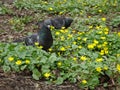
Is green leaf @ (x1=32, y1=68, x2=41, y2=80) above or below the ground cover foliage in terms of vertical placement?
below

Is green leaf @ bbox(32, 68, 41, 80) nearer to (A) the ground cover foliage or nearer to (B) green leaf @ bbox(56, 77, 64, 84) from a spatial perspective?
(A) the ground cover foliage


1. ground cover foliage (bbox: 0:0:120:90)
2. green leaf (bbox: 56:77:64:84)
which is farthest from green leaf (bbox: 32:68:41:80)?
green leaf (bbox: 56:77:64:84)

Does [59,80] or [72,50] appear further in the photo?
[72,50]

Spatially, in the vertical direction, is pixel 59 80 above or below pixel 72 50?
below

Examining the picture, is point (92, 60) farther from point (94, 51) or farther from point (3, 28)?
point (3, 28)

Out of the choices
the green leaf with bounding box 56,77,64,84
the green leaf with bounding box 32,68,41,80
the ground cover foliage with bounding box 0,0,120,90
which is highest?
the ground cover foliage with bounding box 0,0,120,90

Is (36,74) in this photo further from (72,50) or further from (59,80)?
(72,50)

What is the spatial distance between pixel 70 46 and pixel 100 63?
3.07 ft

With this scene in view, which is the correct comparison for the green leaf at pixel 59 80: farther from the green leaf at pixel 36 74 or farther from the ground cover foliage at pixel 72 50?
the green leaf at pixel 36 74

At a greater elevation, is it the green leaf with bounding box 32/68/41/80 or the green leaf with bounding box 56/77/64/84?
the green leaf with bounding box 32/68/41/80

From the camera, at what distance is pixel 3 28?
6652 mm

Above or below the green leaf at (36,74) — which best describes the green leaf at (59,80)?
below

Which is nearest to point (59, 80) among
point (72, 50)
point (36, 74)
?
point (36, 74)

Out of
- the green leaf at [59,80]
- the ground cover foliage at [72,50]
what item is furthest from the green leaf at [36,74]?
the green leaf at [59,80]
